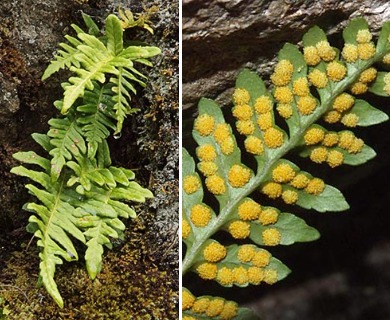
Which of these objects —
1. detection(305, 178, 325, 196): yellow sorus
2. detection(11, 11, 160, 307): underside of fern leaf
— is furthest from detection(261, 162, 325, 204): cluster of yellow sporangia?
detection(11, 11, 160, 307): underside of fern leaf

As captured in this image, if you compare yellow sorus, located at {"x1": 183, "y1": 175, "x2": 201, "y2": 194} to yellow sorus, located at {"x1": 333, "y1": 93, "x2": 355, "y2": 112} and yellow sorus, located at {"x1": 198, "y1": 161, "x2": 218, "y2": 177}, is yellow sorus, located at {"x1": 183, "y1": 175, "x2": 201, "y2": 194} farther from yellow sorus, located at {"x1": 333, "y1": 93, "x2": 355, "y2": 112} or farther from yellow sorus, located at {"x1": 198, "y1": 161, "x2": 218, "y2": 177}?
yellow sorus, located at {"x1": 333, "y1": 93, "x2": 355, "y2": 112}

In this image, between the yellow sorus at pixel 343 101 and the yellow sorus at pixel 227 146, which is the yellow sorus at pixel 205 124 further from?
the yellow sorus at pixel 343 101

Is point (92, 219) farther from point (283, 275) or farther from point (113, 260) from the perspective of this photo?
point (283, 275)

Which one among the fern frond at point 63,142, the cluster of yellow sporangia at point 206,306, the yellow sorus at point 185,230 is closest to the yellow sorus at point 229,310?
the cluster of yellow sporangia at point 206,306

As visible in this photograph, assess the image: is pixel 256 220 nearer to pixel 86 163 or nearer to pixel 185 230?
pixel 185 230

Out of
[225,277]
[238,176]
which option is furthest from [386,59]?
[225,277]

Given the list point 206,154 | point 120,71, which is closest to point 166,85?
point 120,71

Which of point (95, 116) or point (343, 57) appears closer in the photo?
point (343, 57)
